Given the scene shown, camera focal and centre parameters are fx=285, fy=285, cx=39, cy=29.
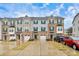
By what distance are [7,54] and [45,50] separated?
1.53ft

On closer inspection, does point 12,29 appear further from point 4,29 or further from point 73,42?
point 73,42

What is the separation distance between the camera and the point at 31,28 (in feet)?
11.6

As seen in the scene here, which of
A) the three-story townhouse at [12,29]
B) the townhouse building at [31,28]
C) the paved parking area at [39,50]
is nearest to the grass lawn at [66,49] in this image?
the paved parking area at [39,50]

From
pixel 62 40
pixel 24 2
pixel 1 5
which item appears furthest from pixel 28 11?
pixel 62 40

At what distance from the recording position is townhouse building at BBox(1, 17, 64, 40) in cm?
351

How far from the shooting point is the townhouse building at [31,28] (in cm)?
351

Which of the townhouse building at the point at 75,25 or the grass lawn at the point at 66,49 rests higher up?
the townhouse building at the point at 75,25

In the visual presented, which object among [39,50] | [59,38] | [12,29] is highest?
[12,29]

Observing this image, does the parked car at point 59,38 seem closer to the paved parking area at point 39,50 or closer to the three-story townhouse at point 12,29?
the paved parking area at point 39,50

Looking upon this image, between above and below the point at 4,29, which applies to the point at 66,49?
below

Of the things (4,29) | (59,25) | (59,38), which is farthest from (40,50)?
(4,29)

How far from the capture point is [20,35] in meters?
3.53

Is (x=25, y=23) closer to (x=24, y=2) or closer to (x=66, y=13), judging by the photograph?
(x=24, y=2)

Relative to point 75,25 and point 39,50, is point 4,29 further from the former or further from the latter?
point 75,25
